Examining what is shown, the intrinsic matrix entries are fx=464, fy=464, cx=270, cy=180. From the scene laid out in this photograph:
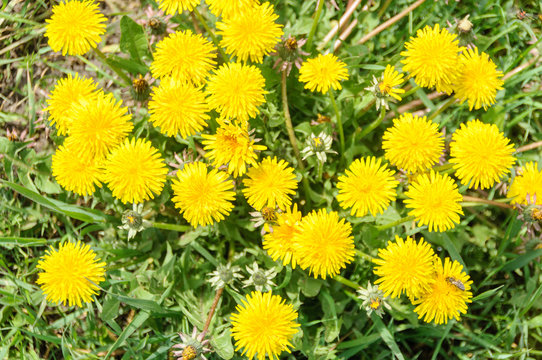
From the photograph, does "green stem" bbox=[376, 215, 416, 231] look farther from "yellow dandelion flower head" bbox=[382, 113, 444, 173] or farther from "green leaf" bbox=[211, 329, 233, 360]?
"green leaf" bbox=[211, 329, 233, 360]

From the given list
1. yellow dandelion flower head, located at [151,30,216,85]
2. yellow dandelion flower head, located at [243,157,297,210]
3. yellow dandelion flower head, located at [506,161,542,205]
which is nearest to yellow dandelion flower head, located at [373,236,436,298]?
yellow dandelion flower head, located at [243,157,297,210]

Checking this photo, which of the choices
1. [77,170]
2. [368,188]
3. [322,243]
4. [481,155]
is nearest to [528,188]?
[481,155]

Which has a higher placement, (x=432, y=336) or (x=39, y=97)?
(x=39, y=97)

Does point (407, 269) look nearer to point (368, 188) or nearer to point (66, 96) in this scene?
point (368, 188)

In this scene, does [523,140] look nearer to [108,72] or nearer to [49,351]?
[108,72]

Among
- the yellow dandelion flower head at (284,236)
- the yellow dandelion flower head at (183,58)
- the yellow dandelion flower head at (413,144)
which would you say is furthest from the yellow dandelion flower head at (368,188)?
the yellow dandelion flower head at (183,58)

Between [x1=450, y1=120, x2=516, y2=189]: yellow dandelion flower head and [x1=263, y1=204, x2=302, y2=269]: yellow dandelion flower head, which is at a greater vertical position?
[x1=450, y1=120, x2=516, y2=189]: yellow dandelion flower head

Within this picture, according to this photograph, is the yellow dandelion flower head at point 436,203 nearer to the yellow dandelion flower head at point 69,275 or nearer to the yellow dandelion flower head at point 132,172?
the yellow dandelion flower head at point 132,172

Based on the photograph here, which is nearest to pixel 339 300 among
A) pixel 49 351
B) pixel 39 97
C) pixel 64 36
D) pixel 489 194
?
pixel 489 194
